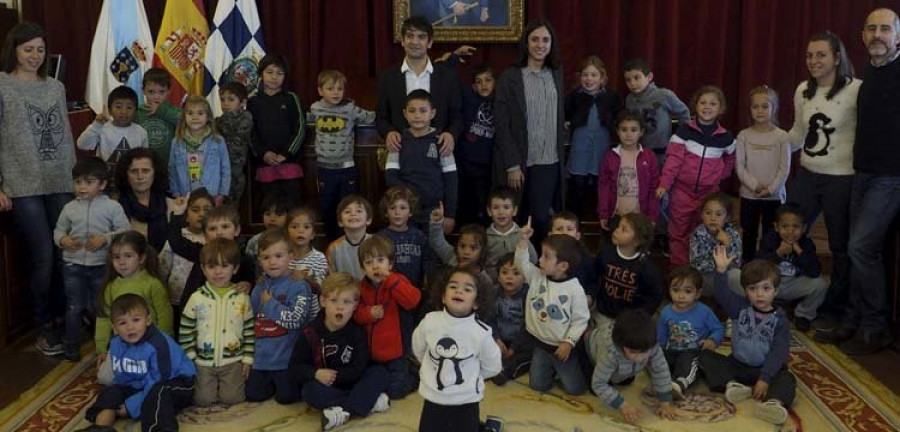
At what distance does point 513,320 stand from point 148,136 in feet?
8.50

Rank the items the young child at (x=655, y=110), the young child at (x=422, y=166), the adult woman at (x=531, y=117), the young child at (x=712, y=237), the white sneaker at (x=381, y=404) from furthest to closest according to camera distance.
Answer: the young child at (x=655, y=110) → the adult woman at (x=531, y=117) → the young child at (x=422, y=166) → the young child at (x=712, y=237) → the white sneaker at (x=381, y=404)

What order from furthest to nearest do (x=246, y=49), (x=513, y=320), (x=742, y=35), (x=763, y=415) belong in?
(x=742, y=35), (x=246, y=49), (x=513, y=320), (x=763, y=415)

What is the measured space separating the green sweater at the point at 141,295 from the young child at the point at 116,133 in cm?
Answer: 108

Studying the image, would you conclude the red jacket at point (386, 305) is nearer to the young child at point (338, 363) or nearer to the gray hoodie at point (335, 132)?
the young child at point (338, 363)

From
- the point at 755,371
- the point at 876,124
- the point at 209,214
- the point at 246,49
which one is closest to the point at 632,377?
the point at 755,371

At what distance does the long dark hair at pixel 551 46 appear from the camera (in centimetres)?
519

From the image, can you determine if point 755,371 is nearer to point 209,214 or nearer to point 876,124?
point 876,124

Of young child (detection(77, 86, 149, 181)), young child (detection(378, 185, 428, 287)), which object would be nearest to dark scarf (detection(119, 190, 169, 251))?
young child (detection(77, 86, 149, 181))

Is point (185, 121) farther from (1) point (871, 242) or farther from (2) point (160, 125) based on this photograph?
(1) point (871, 242)

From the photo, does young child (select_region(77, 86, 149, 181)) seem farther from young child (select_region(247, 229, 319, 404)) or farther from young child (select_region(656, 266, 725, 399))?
young child (select_region(656, 266, 725, 399))

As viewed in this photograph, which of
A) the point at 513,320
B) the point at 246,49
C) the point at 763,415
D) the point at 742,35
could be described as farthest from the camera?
the point at 742,35

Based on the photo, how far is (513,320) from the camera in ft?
14.7

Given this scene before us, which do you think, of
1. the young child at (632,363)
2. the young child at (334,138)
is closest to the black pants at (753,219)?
the young child at (632,363)

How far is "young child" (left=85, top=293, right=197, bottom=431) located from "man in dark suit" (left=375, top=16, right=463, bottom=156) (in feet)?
6.31
